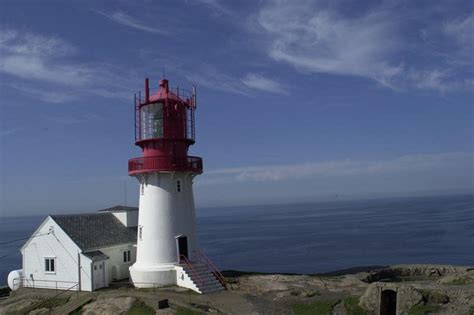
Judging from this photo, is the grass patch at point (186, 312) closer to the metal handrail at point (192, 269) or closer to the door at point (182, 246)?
the metal handrail at point (192, 269)

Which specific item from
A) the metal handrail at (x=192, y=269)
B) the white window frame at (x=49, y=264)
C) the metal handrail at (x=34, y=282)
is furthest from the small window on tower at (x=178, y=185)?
the white window frame at (x=49, y=264)

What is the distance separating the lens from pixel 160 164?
24469 millimetres

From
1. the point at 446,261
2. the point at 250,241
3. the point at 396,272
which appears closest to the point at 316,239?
the point at 250,241

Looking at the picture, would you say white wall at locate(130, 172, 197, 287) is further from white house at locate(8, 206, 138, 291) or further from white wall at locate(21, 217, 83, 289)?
white wall at locate(21, 217, 83, 289)

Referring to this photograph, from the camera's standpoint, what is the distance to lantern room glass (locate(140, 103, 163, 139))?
986 inches

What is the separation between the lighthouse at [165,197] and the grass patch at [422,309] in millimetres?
9419

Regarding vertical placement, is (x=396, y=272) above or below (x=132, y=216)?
below

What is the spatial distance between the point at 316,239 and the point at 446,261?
3167 cm

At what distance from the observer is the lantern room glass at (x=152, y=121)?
25.0 m

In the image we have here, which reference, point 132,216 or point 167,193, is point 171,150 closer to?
point 167,193

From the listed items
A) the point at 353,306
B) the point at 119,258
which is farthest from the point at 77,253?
the point at 353,306

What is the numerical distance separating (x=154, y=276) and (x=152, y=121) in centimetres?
796

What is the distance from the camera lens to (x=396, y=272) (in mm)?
32594

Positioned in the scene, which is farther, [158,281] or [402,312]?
[158,281]
